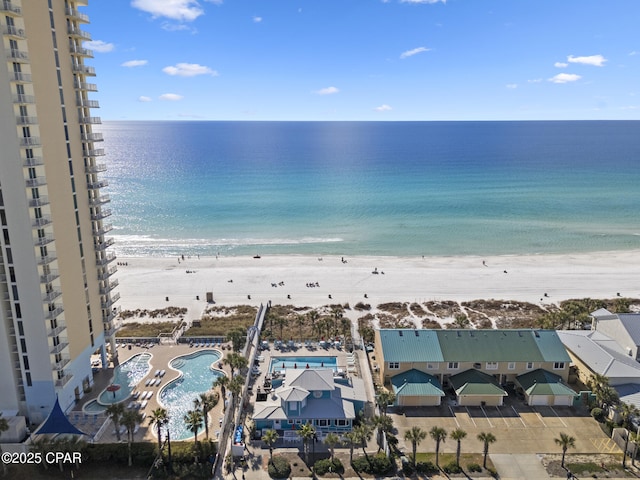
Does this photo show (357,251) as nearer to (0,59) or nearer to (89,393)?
(89,393)

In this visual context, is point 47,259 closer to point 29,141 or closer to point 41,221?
point 41,221

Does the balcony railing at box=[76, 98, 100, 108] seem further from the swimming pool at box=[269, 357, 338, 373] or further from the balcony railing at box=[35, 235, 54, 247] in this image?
the swimming pool at box=[269, 357, 338, 373]

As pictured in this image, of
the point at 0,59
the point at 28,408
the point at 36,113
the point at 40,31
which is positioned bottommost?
the point at 28,408

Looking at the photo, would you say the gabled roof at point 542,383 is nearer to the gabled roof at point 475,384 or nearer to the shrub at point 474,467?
the gabled roof at point 475,384

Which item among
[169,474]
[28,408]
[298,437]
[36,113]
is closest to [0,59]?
[36,113]

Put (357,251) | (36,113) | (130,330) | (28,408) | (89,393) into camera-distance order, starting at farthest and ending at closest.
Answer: (357,251), (130,330), (89,393), (28,408), (36,113)

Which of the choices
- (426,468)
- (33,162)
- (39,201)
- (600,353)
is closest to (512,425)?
(426,468)
